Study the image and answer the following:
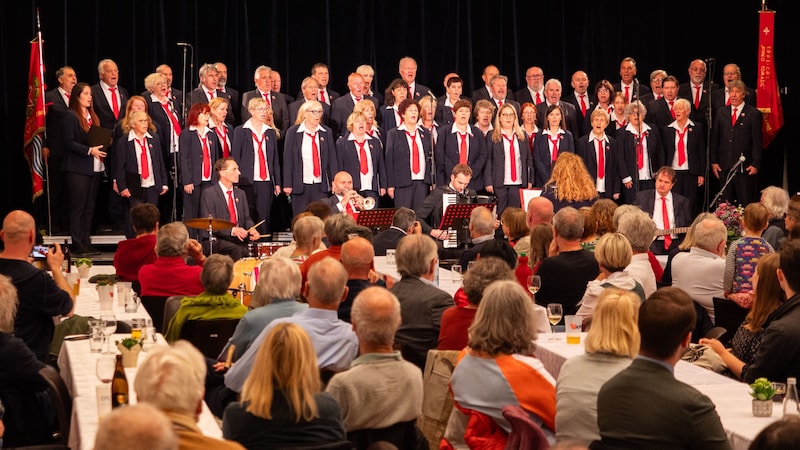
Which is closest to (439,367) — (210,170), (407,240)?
(407,240)

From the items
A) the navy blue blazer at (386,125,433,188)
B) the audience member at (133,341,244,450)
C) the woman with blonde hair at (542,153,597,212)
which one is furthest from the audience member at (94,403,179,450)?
the navy blue blazer at (386,125,433,188)

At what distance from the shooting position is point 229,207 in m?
12.5

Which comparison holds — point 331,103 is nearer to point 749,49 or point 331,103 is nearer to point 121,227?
point 121,227

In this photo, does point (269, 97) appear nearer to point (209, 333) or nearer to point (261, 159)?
point (261, 159)

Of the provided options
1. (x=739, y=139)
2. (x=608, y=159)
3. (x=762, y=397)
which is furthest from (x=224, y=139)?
(x=762, y=397)

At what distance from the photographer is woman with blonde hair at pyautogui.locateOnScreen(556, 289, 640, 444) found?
4.29 meters

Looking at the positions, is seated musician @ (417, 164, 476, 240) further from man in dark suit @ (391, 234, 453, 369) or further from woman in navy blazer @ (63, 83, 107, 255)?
man in dark suit @ (391, 234, 453, 369)

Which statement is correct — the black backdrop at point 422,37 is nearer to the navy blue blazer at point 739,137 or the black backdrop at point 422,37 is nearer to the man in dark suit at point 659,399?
the navy blue blazer at point 739,137

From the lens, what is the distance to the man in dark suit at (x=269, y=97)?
1446 centimetres

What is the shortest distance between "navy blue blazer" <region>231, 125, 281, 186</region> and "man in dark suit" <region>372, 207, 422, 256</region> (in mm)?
3766

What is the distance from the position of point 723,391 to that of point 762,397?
48 cm

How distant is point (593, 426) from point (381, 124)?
1059cm

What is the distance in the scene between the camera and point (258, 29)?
53.6 feet

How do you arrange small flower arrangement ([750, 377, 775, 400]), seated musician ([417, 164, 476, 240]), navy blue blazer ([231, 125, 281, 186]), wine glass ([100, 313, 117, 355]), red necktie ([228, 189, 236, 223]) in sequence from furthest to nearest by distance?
navy blue blazer ([231, 125, 281, 186]) < red necktie ([228, 189, 236, 223]) < seated musician ([417, 164, 476, 240]) < wine glass ([100, 313, 117, 355]) < small flower arrangement ([750, 377, 775, 400])
